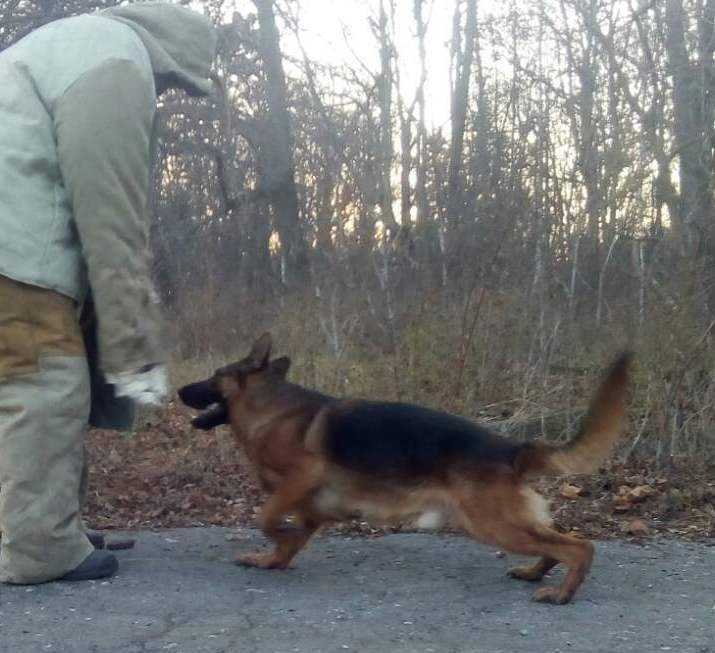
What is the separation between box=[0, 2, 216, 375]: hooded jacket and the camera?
4336 millimetres

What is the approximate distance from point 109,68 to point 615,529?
142 inches

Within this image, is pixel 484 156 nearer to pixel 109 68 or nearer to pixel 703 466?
pixel 703 466

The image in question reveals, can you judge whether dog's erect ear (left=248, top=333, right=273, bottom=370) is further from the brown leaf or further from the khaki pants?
the brown leaf

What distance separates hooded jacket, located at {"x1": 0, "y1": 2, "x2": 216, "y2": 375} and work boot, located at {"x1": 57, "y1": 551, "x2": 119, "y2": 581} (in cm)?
91

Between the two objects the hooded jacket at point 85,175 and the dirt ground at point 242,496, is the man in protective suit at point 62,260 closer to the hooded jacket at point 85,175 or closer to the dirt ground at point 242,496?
the hooded jacket at point 85,175

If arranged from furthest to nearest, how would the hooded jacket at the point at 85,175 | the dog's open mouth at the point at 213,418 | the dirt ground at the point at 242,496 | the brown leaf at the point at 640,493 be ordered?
the brown leaf at the point at 640,493, the dirt ground at the point at 242,496, the dog's open mouth at the point at 213,418, the hooded jacket at the point at 85,175

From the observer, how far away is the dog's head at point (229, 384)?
5504mm

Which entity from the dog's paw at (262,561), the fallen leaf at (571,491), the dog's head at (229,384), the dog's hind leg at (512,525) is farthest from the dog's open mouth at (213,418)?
the fallen leaf at (571,491)

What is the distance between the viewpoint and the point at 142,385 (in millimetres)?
4422

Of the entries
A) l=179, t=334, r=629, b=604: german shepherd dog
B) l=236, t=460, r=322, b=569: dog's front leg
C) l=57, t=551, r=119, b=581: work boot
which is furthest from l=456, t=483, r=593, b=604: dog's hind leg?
l=57, t=551, r=119, b=581: work boot

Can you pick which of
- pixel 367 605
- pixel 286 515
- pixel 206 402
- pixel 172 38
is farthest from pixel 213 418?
pixel 172 38

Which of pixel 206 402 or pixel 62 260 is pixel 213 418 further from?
pixel 62 260

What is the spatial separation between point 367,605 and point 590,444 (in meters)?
1.24

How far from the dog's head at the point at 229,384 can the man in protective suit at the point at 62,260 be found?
1.00 meters
